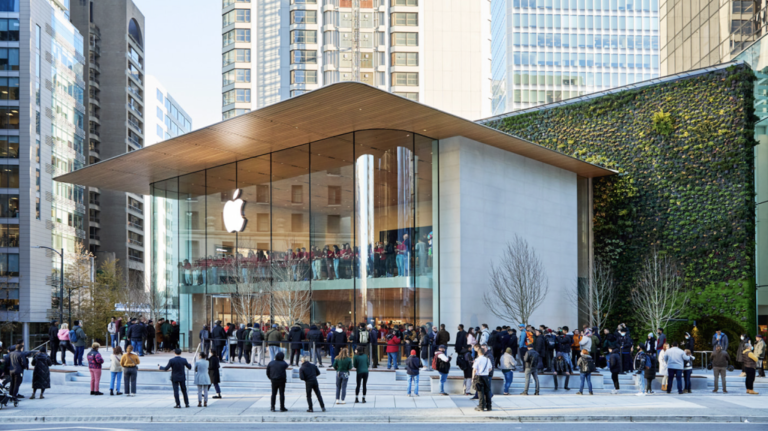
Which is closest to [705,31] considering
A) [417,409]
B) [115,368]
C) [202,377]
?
[417,409]

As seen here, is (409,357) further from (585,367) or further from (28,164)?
(28,164)

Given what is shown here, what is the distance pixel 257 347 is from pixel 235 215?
9225mm

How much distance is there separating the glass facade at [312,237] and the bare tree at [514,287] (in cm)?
276

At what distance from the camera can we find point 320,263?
2884 cm

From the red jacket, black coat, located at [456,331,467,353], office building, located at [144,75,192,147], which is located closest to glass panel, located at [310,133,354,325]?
the red jacket

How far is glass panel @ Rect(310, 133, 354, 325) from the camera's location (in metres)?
27.4

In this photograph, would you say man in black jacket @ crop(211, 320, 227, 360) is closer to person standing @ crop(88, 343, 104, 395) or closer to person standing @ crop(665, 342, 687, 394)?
person standing @ crop(88, 343, 104, 395)

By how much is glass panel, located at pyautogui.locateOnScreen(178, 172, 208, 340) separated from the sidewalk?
43.3 ft

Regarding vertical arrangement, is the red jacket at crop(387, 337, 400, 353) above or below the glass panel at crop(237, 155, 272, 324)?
below

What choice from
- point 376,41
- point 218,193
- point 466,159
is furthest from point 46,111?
point 466,159

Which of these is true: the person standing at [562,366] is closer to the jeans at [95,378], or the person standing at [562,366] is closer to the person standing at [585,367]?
the person standing at [585,367]

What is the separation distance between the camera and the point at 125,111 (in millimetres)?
103562

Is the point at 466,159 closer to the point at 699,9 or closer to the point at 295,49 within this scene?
the point at 699,9

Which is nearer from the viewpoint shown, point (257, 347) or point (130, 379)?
point (130, 379)
